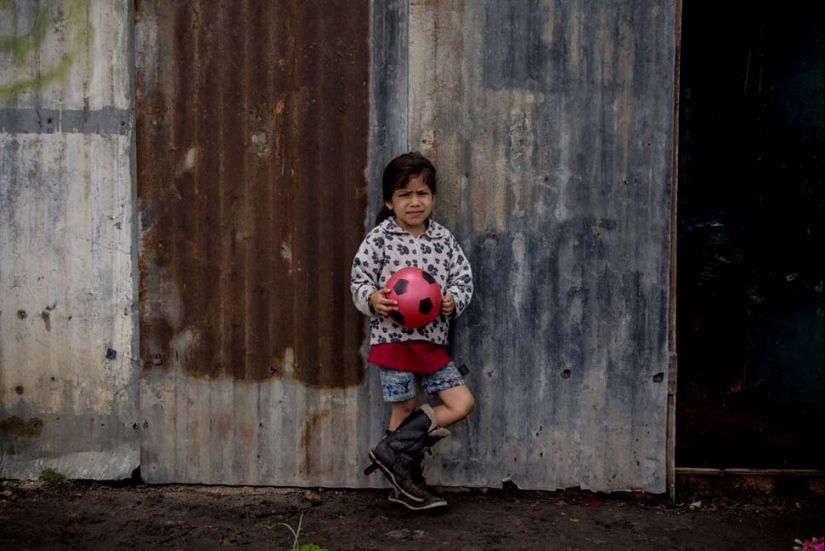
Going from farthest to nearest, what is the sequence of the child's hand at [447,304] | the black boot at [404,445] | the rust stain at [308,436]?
the rust stain at [308,436]
the black boot at [404,445]
the child's hand at [447,304]

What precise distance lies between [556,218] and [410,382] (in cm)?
116

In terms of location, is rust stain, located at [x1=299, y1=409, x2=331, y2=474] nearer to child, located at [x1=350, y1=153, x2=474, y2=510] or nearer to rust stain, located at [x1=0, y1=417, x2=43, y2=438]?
child, located at [x1=350, y1=153, x2=474, y2=510]

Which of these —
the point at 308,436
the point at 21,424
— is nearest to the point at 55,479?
the point at 21,424

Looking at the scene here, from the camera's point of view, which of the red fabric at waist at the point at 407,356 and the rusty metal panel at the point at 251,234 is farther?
the rusty metal panel at the point at 251,234

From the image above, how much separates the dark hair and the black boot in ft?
3.60

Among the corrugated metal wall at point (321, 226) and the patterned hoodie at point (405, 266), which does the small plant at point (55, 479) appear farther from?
the patterned hoodie at point (405, 266)

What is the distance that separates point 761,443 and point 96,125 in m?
4.59

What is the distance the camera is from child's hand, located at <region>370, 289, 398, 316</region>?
3.88m

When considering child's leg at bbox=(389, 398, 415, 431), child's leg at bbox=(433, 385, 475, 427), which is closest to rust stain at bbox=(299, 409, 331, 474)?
child's leg at bbox=(389, 398, 415, 431)

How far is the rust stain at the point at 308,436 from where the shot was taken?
14.7 feet

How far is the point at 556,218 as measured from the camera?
4.41 meters

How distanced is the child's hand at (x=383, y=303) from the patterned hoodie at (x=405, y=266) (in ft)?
0.48

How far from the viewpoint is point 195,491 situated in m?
4.51

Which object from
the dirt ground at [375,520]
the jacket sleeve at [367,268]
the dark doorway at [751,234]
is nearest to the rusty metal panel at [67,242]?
the dirt ground at [375,520]
